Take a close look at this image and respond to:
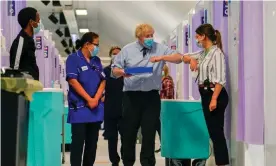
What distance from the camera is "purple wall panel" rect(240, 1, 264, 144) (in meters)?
4.16

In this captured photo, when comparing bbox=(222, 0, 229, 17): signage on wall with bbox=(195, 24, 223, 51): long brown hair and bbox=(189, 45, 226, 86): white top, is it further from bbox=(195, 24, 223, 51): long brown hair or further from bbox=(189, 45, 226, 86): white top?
bbox=(189, 45, 226, 86): white top

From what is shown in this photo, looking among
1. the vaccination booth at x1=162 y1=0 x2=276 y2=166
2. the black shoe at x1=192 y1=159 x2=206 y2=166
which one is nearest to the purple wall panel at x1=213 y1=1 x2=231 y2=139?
the vaccination booth at x1=162 y1=0 x2=276 y2=166

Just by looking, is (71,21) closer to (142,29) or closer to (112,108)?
(112,108)

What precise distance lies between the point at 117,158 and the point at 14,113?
313cm

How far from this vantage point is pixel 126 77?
4727 millimetres

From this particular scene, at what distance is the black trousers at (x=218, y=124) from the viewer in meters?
4.61

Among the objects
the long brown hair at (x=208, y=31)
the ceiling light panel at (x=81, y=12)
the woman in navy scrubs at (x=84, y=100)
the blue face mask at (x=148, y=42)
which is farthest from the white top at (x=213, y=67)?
the ceiling light panel at (x=81, y=12)

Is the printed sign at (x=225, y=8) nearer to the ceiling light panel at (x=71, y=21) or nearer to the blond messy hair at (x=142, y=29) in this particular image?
the blond messy hair at (x=142, y=29)

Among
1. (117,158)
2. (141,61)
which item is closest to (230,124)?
(141,61)

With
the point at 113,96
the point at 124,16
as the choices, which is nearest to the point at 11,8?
the point at 113,96

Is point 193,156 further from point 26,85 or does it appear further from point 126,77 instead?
point 26,85

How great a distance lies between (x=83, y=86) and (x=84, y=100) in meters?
0.12

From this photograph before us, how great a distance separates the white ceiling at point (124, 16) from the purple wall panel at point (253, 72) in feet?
18.5

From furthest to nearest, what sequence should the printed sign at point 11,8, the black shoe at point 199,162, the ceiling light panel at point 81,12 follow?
the ceiling light panel at point 81,12
the printed sign at point 11,8
the black shoe at point 199,162
